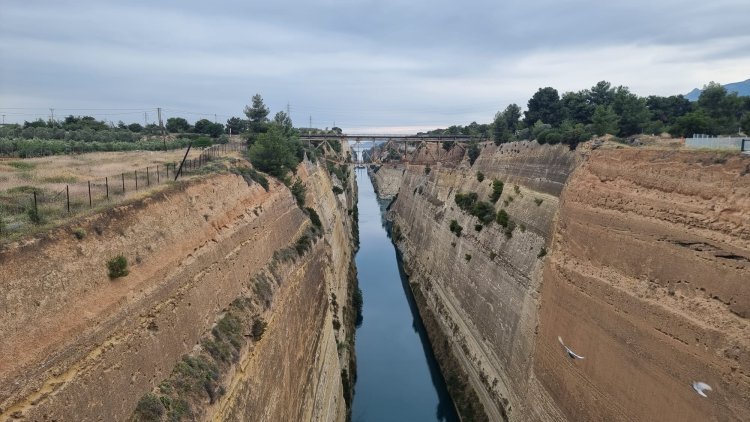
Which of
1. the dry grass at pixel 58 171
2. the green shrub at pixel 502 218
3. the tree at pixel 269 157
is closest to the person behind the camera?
the dry grass at pixel 58 171

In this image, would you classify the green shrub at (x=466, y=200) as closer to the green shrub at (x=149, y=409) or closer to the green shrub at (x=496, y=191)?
the green shrub at (x=496, y=191)

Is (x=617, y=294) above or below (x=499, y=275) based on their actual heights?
above

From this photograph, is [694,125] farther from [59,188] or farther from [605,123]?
[59,188]

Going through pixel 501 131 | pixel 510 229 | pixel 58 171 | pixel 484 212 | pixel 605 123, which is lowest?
pixel 510 229

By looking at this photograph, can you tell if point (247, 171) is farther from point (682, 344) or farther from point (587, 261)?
point (682, 344)

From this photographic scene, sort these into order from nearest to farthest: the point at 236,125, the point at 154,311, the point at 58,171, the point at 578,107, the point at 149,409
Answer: the point at 149,409 < the point at 154,311 < the point at 58,171 < the point at 578,107 < the point at 236,125

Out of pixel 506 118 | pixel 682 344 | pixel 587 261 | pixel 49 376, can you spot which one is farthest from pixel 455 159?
pixel 49 376

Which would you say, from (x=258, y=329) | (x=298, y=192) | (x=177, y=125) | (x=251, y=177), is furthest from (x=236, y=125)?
(x=258, y=329)

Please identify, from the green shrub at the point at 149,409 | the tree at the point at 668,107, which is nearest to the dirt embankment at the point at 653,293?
the green shrub at the point at 149,409
